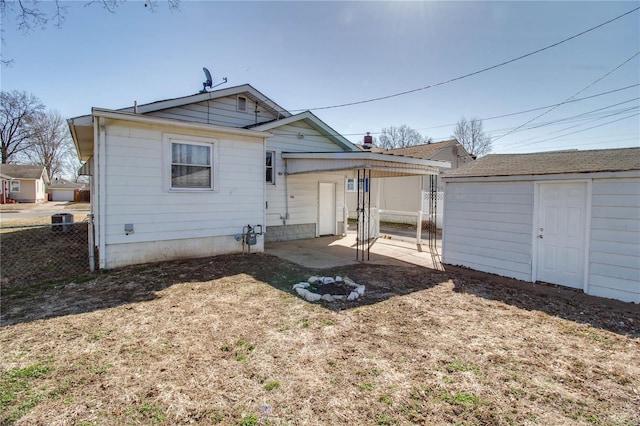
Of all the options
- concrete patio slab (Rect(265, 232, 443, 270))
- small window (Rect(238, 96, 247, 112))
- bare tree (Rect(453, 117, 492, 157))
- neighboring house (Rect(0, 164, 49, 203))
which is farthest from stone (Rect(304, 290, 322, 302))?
neighboring house (Rect(0, 164, 49, 203))

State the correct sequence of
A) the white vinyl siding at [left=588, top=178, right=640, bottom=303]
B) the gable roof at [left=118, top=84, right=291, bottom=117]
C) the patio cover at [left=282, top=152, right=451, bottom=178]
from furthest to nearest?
the gable roof at [left=118, top=84, right=291, bottom=117] → the patio cover at [left=282, top=152, right=451, bottom=178] → the white vinyl siding at [left=588, top=178, right=640, bottom=303]

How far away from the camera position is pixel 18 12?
466 centimetres

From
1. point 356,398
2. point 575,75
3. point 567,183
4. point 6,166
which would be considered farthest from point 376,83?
point 6,166

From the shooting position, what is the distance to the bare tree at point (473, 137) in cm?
3794

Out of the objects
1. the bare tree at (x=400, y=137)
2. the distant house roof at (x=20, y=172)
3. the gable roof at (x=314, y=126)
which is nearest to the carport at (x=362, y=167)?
the gable roof at (x=314, y=126)

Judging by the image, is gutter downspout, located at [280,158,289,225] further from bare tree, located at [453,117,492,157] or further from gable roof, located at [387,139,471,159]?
bare tree, located at [453,117,492,157]

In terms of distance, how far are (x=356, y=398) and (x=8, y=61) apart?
23.3 ft

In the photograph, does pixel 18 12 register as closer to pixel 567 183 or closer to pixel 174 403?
pixel 174 403

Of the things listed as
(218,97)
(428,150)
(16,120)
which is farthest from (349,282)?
(16,120)

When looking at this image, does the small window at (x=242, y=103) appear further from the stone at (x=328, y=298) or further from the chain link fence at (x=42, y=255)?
the stone at (x=328, y=298)

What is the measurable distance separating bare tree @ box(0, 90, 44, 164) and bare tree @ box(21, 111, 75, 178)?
102 cm

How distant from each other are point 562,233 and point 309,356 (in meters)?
5.70

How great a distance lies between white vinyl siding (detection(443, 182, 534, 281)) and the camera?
666 centimetres

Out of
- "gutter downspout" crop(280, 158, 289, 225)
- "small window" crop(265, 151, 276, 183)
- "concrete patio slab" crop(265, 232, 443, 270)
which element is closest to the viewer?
"concrete patio slab" crop(265, 232, 443, 270)
